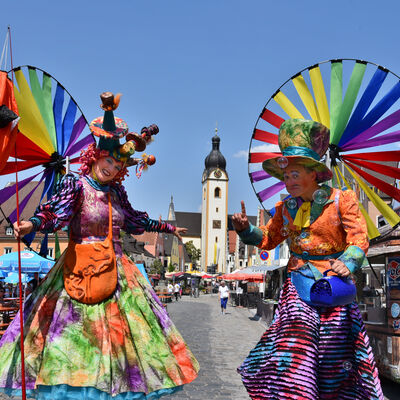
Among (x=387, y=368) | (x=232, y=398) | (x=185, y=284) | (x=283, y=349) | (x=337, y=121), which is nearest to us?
(x=283, y=349)

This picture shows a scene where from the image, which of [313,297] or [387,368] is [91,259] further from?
[387,368]

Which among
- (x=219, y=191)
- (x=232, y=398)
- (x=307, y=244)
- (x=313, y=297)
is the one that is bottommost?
(x=232, y=398)

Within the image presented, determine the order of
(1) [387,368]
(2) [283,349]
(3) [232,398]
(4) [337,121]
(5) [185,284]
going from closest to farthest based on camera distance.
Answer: (2) [283,349], (4) [337,121], (3) [232,398], (1) [387,368], (5) [185,284]

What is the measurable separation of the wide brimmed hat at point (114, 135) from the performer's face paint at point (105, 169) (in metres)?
0.06

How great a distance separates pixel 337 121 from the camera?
17.1 ft

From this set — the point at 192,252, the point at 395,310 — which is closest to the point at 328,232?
the point at 395,310

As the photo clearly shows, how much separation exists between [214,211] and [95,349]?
102m

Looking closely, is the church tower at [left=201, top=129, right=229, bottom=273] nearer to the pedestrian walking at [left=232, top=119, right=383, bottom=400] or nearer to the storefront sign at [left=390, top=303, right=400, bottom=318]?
the storefront sign at [left=390, top=303, right=400, bottom=318]

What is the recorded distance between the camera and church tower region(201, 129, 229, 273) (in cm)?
10012

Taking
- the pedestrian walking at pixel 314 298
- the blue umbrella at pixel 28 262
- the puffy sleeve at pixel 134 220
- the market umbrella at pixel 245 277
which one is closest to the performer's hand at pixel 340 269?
the pedestrian walking at pixel 314 298

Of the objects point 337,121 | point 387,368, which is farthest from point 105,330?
point 387,368

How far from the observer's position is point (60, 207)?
393cm

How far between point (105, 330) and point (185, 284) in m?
53.1

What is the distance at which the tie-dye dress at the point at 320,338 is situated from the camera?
3.31m
